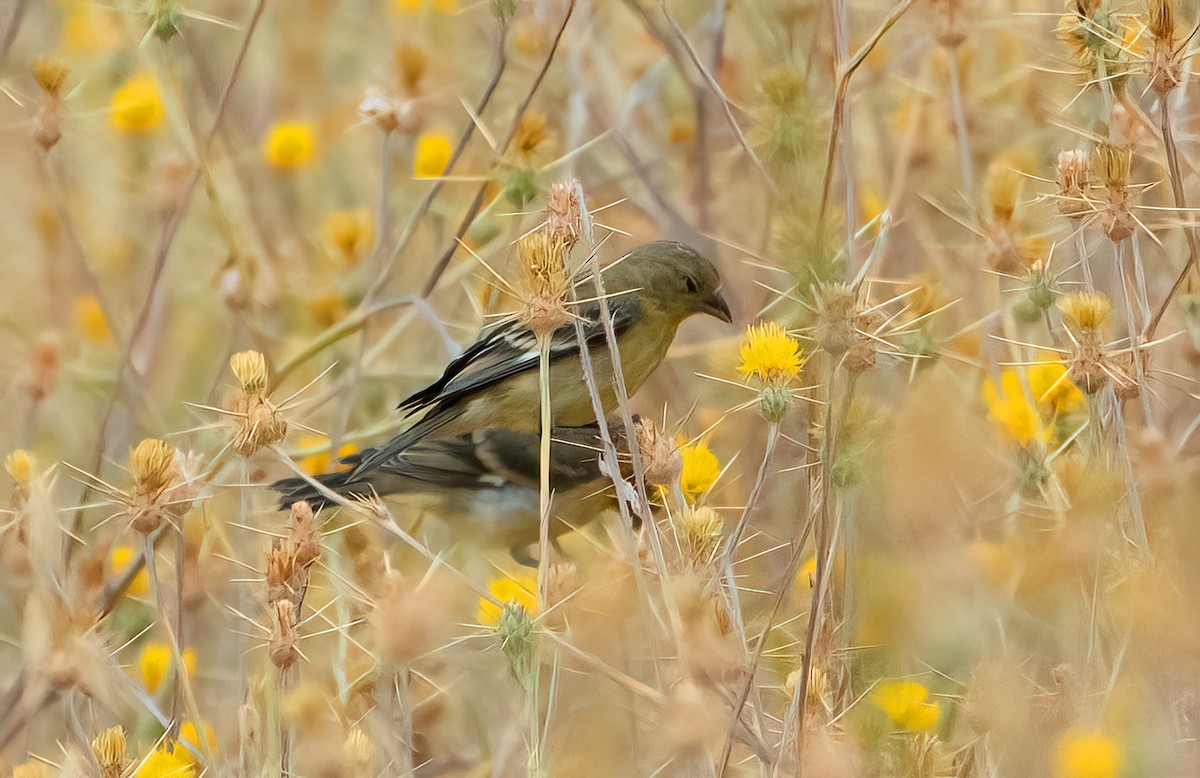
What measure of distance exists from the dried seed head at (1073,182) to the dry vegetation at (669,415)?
2cm

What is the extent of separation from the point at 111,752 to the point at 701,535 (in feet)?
2.40

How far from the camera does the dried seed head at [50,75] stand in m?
2.53

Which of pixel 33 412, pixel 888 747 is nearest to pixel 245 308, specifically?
pixel 33 412

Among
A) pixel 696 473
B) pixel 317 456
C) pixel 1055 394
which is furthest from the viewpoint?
pixel 317 456

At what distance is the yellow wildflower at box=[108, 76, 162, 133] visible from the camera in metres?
3.68

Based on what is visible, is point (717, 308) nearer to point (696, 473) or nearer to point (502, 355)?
point (502, 355)

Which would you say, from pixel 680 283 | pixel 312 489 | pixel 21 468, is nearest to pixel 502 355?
pixel 680 283

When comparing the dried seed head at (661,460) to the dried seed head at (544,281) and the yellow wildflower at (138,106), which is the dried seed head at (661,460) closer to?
the dried seed head at (544,281)

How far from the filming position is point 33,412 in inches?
119

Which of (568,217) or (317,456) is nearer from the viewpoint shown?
(568,217)

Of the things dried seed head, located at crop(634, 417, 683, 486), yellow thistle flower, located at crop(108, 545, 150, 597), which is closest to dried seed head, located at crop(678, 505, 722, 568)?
dried seed head, located at crop(634, 417, 683, 486)

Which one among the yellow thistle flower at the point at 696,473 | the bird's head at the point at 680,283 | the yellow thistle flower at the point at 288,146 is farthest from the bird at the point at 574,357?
the yellow thistle flower at the point at 696,473

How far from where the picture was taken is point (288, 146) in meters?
4.00

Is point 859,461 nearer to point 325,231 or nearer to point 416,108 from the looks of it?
point 416,108
